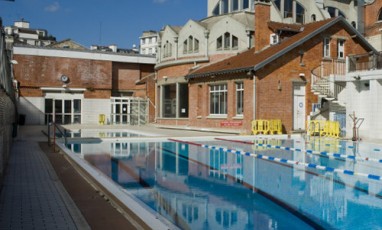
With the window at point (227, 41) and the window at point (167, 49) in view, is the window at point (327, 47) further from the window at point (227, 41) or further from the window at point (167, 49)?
the window at point (167, 49)

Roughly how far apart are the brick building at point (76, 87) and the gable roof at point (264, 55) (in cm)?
1220

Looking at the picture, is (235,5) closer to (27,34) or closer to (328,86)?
(328,86)

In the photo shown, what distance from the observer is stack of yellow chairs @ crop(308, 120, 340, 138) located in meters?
21.9

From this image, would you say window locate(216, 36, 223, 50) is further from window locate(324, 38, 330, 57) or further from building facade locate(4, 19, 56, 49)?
building facade locate(4, 19, 56, 49)

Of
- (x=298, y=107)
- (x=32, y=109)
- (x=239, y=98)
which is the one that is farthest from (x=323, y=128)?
(x=32, y=109)

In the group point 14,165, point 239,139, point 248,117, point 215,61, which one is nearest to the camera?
point 14,165

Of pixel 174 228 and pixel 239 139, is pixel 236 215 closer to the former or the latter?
pixel 174 228

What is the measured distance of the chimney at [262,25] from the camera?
83.6 ft

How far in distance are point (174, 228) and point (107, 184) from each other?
2863 mm

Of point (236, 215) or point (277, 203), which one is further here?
point (277, 203)

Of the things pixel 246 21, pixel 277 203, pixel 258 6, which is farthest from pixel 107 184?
pixel 246 21

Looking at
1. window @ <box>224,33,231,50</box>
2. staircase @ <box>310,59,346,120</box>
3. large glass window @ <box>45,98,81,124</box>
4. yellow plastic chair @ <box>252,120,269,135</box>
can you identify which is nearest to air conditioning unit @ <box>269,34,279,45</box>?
staircase @ <box>310,59,346,120</box>

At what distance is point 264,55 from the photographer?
2386 cm

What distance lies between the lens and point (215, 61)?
93.6 feet
